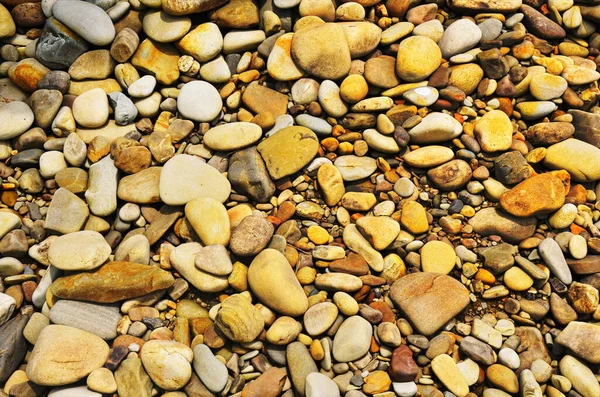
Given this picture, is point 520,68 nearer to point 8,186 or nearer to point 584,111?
point 584,111

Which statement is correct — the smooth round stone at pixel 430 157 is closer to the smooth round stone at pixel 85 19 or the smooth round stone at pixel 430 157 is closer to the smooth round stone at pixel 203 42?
the smooth round stone at pixel 203 42

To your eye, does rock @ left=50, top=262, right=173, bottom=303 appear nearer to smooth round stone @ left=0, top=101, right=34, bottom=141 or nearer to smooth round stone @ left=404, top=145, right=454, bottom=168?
smooth round stone @ left=0, top=101, right=34, bottom=141

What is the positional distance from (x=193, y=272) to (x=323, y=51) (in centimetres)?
157

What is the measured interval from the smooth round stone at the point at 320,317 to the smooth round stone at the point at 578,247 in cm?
136

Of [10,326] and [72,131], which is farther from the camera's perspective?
[72,131]

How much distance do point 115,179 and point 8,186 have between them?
67 centimetres

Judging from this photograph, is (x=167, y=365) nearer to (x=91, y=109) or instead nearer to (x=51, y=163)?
(x=51, y=163)

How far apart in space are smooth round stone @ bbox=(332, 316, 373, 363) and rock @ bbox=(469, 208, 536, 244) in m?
0.91

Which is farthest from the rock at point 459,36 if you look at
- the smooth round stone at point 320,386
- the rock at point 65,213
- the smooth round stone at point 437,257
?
the rock at point 65,213

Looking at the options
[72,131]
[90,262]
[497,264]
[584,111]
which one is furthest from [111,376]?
[584,111]

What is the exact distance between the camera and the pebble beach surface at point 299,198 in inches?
96.5

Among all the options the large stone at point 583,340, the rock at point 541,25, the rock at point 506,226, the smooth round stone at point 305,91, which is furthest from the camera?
the rock at point 541,25

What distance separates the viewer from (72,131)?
303 centimetres

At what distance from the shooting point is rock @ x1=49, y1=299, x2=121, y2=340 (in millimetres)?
2520
